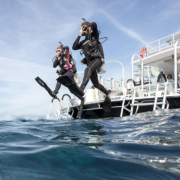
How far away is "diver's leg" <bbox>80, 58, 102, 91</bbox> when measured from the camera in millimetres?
4676

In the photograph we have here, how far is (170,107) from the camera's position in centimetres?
580

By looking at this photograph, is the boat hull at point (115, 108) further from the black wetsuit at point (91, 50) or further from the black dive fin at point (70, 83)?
the black dive fin at point (70, 83)

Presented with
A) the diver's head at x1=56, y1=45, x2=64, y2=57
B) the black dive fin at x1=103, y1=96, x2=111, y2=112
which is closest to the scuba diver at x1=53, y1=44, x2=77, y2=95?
the diver's head at x1=56, y1=45, x2=64, y2=57

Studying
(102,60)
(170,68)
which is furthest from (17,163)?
(170,68)

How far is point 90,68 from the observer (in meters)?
4.81

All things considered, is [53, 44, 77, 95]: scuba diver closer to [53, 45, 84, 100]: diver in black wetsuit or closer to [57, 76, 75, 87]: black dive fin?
[53, 45, 84, 100]: diver in black wetsuit

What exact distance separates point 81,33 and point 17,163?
4.44 metres

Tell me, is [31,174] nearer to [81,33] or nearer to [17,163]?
[17,163]

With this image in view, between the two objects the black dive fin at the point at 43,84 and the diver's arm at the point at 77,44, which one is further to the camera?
the black dive fin at the point at 43,84

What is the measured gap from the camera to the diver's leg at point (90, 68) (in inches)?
184

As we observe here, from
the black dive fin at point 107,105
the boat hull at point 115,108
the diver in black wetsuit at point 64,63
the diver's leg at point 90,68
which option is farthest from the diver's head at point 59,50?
the black dive fin at point 107,105

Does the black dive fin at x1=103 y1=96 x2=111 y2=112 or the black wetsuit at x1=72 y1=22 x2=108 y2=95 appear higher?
the black wetsuit at x1=72 y1=22 x2=108 y2=95

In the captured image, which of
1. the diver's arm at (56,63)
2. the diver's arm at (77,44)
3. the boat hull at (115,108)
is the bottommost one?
the boat hull at (115,108)

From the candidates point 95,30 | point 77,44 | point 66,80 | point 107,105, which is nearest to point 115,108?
point 107,105
